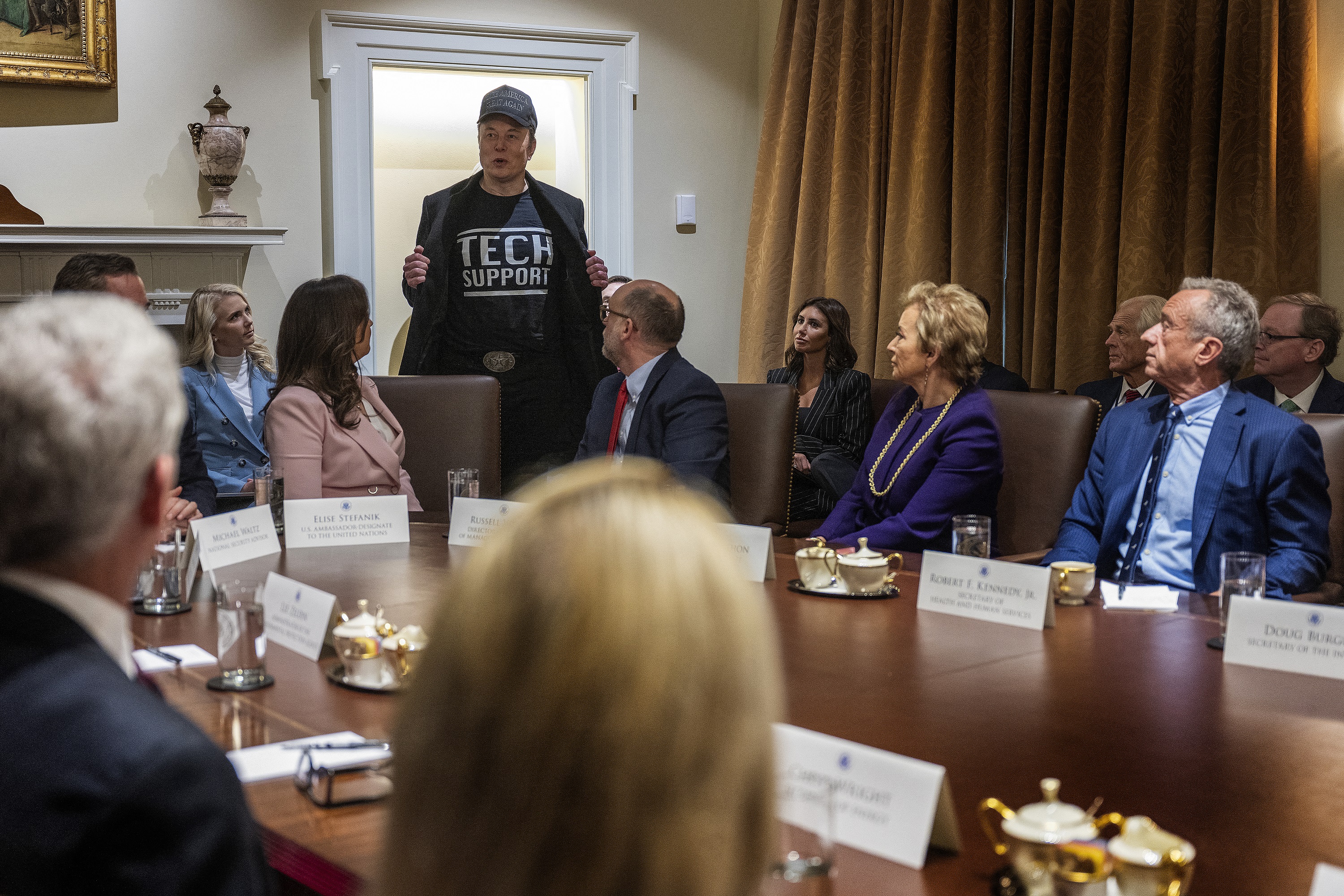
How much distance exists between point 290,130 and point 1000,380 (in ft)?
10.2

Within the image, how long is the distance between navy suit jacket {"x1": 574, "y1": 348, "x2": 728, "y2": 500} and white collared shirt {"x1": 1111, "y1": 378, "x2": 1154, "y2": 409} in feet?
4.71

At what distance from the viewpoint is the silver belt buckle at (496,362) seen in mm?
5527

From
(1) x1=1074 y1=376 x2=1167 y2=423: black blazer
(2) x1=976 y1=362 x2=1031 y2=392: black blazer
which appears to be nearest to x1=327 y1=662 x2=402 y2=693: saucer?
(1) x1=1074 y1=376 x2=1167 y2=423: black blazer

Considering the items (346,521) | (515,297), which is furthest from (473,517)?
(515,297)

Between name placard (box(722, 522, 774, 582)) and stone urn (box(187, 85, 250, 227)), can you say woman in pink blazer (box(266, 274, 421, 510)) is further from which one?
stone urn (box(187, 85, 250, 227))

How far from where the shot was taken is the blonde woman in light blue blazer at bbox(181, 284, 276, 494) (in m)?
4.58

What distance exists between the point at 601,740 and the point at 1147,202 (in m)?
4.02

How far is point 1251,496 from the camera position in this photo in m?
2.64

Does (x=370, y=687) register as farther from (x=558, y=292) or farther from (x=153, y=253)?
(x=558, y=292)

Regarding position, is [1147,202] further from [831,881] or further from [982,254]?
[831,881]

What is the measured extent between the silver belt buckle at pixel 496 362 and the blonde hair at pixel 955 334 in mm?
2554

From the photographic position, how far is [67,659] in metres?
0.85

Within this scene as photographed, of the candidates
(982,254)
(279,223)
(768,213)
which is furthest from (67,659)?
(768,213)

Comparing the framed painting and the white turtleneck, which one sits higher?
the framed painting
